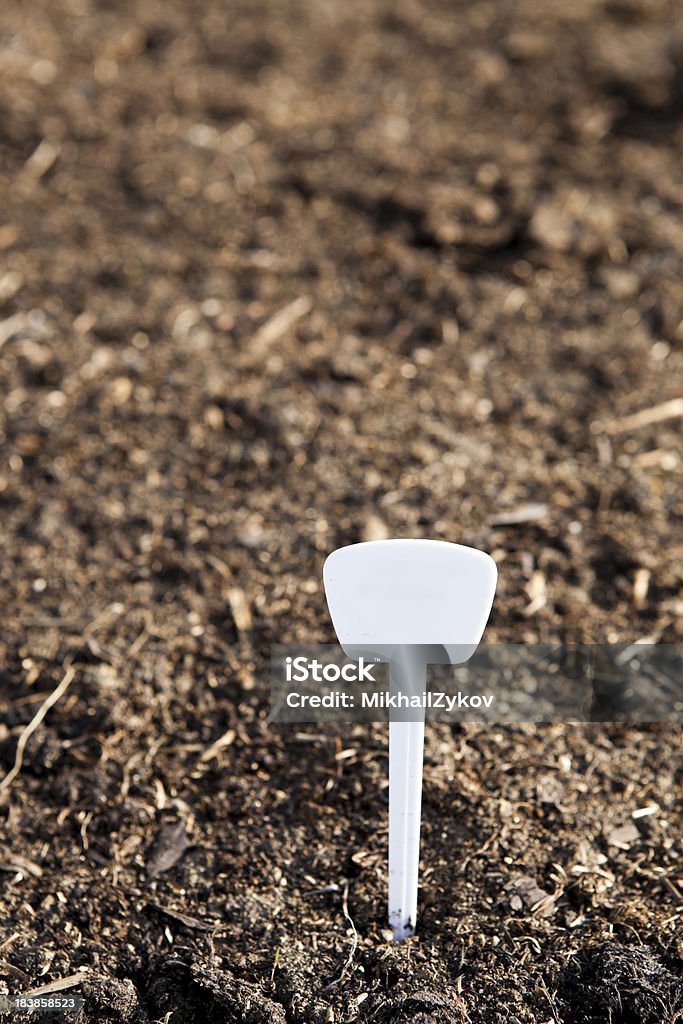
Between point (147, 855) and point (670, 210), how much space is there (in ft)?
9.77

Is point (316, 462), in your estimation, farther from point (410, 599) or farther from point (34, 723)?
point (410, 599)

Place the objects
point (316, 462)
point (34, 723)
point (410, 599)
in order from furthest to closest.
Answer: point (316, 462)
point (34, 723)
point (410, 599)

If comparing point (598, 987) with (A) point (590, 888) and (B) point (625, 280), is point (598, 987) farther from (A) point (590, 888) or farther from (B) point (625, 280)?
(B) point (625, 280)

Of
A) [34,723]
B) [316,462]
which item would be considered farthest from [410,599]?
[316,462]

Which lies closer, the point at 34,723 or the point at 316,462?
the point at 34,723

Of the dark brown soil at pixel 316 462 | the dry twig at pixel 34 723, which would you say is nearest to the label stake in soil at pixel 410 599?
the dark brown soil at pixel 316 462

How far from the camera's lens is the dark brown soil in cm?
183

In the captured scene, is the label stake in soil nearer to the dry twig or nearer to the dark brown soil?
the dark brown soil

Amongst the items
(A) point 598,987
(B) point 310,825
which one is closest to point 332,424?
(B) point 310,825

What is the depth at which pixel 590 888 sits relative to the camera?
1887 millimetres

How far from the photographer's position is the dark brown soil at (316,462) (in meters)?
1.83

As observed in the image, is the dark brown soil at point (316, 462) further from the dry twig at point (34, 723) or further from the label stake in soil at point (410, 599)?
the label stake in soil at point (410, 599)

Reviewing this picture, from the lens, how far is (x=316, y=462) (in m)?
2.77

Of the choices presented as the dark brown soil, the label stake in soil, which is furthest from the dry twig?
the label stake in soil
